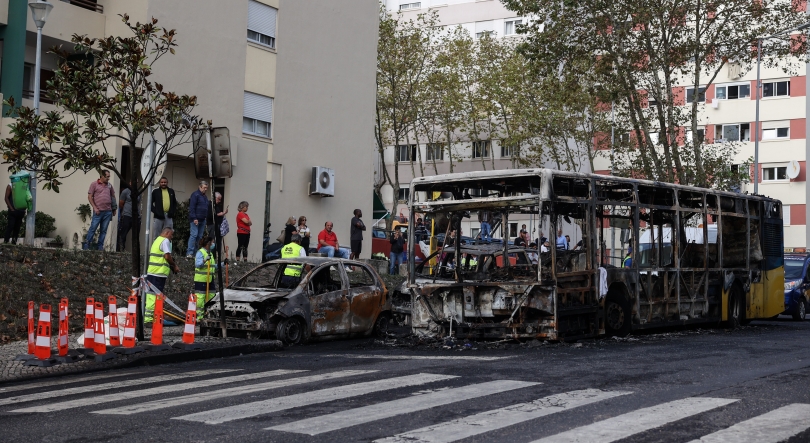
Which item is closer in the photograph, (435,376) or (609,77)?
(435,376)

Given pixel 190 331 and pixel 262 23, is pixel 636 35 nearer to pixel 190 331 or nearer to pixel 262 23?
pixel 262 23

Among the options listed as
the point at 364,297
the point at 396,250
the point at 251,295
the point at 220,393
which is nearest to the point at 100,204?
the point at 251,295

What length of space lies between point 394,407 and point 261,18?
23.1 m

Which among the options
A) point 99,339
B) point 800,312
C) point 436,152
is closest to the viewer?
point 99,339

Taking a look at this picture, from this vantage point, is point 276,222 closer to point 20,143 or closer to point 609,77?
point 609,77

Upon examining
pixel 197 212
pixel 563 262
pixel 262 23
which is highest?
pixel 262 23

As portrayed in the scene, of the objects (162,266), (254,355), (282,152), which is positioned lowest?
(254,355)

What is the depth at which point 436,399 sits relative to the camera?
9.20m

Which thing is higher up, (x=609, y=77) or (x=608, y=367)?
(x=609, y=77)

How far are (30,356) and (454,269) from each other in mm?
6514

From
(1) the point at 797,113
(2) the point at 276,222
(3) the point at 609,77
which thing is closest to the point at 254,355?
(2) the point at 276,222

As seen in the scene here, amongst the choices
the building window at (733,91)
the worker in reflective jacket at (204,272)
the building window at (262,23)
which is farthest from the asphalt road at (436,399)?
the building window at (733,91)

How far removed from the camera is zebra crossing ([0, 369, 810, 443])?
7590mm

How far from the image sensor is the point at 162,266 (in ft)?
53.3
